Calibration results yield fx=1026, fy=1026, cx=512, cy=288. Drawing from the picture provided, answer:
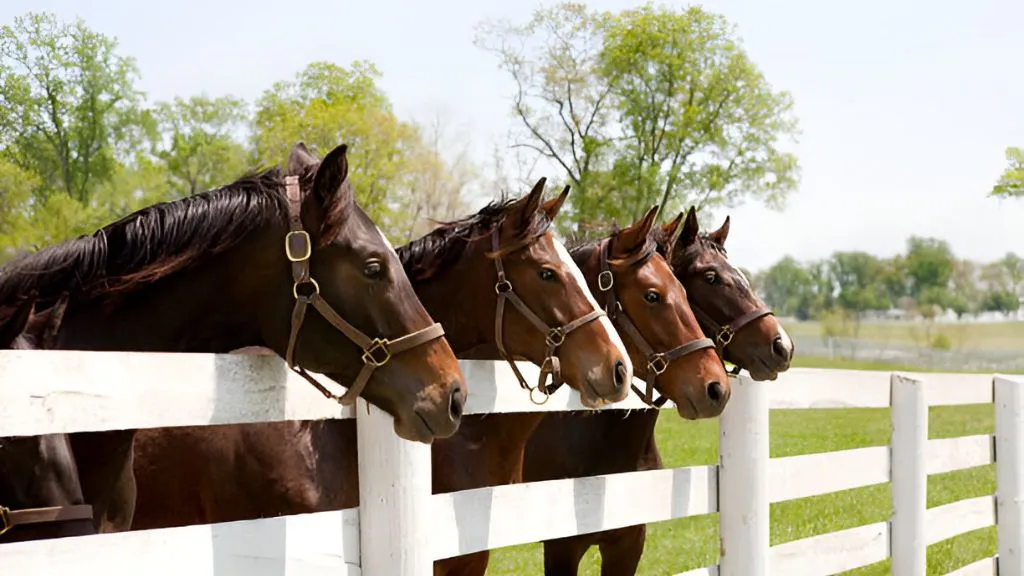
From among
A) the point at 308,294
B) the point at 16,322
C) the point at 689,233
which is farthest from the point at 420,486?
the point at 689,233

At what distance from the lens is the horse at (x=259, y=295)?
111 inches

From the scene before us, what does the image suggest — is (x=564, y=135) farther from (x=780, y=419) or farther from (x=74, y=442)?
(x=74, y=442)

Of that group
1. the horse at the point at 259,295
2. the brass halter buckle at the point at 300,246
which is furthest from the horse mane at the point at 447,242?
the brass halter buckle at the point at 300,246

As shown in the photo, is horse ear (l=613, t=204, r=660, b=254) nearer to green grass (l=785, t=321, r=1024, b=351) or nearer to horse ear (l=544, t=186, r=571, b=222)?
horse ear (l=544, t=186, r=571, b=222)

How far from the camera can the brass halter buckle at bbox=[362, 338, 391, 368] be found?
2.80 metres

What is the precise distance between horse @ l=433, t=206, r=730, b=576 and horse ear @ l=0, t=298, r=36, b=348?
180cm

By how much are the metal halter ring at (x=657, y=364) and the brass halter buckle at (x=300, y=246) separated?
196cm

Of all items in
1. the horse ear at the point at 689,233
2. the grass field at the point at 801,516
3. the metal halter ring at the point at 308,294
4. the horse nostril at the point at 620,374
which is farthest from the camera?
the grass field at the point at 801,516

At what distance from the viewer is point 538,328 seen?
3.96 meters

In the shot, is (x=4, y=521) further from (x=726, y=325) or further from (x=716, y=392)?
(x=726, y=325)

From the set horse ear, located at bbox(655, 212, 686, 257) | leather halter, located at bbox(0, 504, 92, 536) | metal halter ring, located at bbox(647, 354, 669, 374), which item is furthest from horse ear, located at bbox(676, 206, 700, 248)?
leather halter, located at bbox(0, 504, 92, 536)

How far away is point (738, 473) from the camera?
4.38 metres

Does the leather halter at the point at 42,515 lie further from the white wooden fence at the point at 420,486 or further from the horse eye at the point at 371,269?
the horse eye at the point at 371,269

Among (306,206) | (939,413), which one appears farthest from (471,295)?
(939,413)
